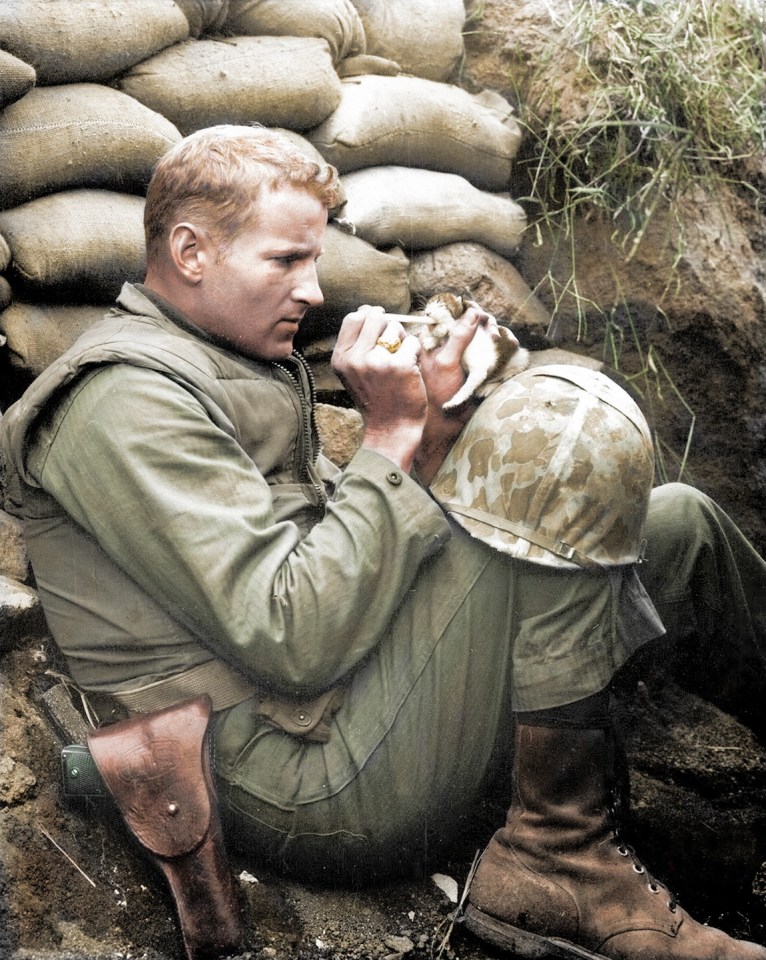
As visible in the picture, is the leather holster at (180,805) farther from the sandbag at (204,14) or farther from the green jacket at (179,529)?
the sandbag at (204,14)

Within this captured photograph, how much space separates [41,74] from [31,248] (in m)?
0.32

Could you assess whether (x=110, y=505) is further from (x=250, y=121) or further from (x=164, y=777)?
(x=250, y=121)

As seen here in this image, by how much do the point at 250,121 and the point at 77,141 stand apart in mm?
374

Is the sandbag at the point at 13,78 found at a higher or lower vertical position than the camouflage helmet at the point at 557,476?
higher

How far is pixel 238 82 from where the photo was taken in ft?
7.16

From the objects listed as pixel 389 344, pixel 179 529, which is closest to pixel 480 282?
pixel 389 344

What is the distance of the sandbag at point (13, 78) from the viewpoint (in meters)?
1.83

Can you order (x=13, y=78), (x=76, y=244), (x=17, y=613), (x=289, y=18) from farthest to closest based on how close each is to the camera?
(x=289, y=18), (x=76, y=244), (x=13, y=78), (x=17, y=613)

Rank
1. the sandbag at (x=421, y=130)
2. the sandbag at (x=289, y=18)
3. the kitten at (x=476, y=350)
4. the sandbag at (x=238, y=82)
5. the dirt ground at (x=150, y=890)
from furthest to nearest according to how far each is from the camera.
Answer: the sandbag at (x=421, y=130), the sandbag at (x=289, y=18), the sandbag at (x=238, y=82), the kitten at (x=476, y=350), the dirt ground at (x=150, y=890)

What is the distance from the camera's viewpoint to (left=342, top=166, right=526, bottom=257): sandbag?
243 cm

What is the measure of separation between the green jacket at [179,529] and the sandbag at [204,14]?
811 millimetres

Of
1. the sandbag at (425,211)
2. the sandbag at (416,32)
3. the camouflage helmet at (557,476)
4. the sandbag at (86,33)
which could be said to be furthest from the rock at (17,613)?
the sandbag at (416,32)

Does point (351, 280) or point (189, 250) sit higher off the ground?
point (189, 250)

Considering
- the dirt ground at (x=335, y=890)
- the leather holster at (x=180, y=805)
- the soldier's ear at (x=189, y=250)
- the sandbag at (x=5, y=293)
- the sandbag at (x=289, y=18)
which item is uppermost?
the sandbag at (x=289, y=18)
